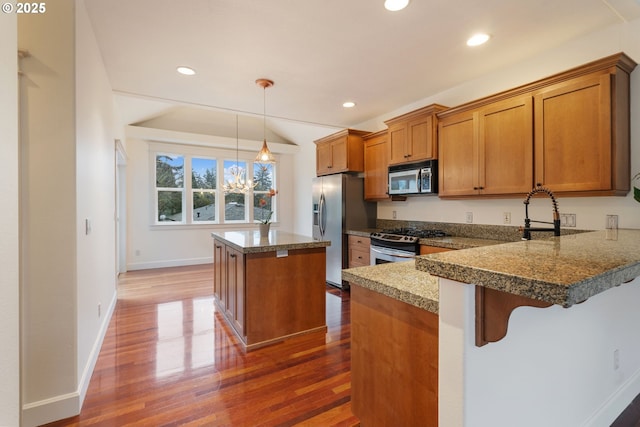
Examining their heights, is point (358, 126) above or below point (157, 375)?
above

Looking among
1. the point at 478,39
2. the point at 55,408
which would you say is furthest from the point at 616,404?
the point at 55,408

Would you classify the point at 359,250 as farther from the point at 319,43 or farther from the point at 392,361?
the point at 392,361

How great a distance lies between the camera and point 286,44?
2.53 meters

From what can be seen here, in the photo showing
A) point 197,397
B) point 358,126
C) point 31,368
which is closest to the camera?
point 31,368

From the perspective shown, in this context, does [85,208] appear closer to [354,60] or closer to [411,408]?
[411,408]

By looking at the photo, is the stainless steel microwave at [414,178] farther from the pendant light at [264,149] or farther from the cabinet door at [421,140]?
the pendant light at [264,149]

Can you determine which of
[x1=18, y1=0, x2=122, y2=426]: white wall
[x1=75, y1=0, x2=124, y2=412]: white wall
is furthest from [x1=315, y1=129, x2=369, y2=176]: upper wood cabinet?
[x1=18, y1=0, x2=122, y2=426]: white wall

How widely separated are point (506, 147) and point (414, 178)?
107 centimetres

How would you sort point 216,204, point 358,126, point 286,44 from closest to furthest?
1. point 286,44
2. point 358,126
3. point 216,204

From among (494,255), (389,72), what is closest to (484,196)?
(389,72)

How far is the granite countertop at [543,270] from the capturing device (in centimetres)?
65

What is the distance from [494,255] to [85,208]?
2.47 metres

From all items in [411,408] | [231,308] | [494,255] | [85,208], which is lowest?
[231,308]

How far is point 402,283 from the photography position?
125cm
